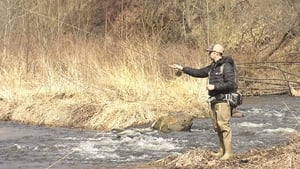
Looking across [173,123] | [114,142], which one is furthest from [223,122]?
[173,123]

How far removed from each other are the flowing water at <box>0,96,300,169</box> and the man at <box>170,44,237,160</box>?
5.64ft

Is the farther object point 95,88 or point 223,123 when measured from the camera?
point 95,88

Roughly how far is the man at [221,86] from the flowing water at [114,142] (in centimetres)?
172

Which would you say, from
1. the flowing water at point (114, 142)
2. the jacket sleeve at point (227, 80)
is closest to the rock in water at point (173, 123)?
the flowing water at point (114, 142)

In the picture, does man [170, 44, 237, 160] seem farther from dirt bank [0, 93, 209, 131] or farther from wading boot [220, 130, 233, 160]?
dirt bank [0, 93, 209, 131]

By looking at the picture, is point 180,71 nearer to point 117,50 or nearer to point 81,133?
point 81,133

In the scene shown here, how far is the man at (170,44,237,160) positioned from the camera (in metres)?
7.35

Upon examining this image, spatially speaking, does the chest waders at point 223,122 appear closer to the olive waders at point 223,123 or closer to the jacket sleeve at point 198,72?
the olive waders at point 223,123

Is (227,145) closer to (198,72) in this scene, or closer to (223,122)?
(223,122)

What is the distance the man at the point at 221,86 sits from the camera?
7352 mm

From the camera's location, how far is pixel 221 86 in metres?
7.33

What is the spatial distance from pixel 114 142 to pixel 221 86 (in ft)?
13.5

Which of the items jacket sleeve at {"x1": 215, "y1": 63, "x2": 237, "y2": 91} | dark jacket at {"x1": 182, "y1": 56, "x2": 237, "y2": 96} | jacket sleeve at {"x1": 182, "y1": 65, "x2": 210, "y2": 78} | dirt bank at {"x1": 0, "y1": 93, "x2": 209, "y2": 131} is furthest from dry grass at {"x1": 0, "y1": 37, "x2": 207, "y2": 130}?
jacket sleeve at {"x1": 215, "y1": 63, "x2": 237, "y2": 91}

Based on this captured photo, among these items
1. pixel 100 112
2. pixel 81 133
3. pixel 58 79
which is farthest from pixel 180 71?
pixel 58 79
